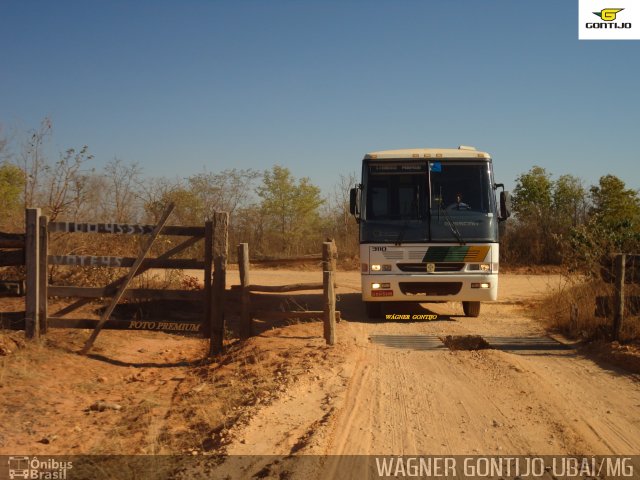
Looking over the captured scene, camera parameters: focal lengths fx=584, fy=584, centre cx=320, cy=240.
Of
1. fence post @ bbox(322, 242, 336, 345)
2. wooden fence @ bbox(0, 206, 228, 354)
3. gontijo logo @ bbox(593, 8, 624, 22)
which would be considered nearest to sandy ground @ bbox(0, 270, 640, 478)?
fence post @ bbox(322, 242, 336, 345)

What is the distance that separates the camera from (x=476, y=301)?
11.6m

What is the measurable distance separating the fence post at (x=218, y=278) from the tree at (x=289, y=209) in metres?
22.4

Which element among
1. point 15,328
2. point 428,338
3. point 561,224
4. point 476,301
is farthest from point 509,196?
point 561,224

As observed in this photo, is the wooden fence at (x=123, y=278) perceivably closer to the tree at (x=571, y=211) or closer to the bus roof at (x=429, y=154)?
the bus roof at (x=429, y=154)

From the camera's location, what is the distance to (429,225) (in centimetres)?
1105

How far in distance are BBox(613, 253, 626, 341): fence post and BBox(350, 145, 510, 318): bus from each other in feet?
8.65

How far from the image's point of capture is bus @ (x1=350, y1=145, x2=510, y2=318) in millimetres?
10992

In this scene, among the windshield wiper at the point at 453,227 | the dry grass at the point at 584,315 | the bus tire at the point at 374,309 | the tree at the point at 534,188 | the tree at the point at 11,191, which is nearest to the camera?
the dry grass at the point at 584,315

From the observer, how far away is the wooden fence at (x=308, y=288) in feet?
27.3

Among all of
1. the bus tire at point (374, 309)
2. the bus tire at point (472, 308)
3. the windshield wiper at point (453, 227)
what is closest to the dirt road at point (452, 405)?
the windshield wiper at point (453, 227)

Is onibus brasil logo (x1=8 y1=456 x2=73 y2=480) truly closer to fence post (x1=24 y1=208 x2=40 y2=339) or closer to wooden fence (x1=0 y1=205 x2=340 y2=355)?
wooden fence (x1=0 y1=205 x2=340 y2=355)

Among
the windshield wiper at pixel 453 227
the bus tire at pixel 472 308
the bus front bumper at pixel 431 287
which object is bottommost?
the bus tire at pixel 472 308

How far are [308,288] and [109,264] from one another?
10.0 ft

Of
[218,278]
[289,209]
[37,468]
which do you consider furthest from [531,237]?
[37,468]
